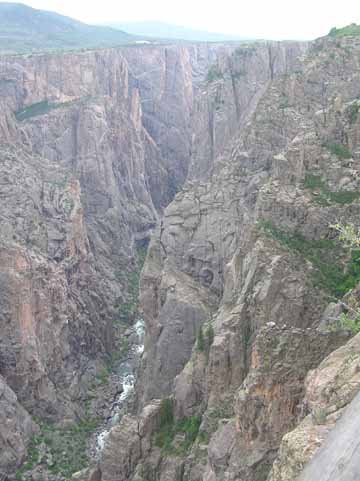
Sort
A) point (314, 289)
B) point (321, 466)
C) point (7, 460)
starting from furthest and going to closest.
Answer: point (7, 460)
point (314, 289)
point (321, 466)

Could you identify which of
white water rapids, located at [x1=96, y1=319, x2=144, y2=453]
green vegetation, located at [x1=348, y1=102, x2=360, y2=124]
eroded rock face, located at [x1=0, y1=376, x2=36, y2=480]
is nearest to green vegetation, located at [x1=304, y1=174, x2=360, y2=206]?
green vegetation, located at [x1=348, y1=102, x2=360, y2=124]

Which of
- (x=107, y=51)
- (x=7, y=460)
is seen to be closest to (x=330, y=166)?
(x=7, y=460)

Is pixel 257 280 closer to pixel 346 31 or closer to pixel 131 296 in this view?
pixel 346 31

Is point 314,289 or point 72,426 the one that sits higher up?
point 314,289

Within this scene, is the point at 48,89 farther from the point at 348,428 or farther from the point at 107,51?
the point at 348,428

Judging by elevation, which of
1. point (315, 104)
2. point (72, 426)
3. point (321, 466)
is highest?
point (315, 104)

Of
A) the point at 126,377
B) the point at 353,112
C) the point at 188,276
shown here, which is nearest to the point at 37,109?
the point at 126,377

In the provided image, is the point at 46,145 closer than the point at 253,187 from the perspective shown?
No
